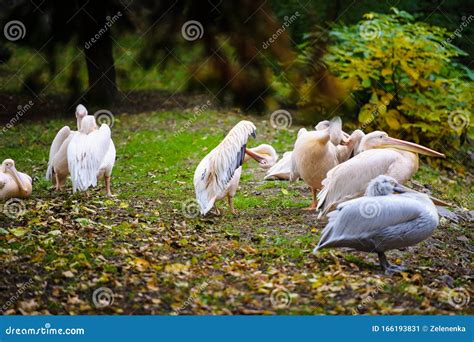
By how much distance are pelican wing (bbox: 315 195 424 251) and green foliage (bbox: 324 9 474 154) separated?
534 centimetres

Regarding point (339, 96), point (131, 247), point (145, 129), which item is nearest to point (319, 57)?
point (339, 96)

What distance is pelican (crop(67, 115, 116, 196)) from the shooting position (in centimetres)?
717

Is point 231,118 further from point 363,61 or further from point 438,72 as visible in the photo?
point 438,72

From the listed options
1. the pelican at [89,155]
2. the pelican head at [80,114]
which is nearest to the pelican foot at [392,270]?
the pelican at [89,155]

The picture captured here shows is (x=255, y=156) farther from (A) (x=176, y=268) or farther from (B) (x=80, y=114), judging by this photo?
(A) (x=176, y=268)

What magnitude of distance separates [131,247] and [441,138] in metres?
6.82

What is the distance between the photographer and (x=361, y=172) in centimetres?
632

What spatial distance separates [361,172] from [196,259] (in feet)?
5.68

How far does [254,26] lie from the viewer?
8.87ft

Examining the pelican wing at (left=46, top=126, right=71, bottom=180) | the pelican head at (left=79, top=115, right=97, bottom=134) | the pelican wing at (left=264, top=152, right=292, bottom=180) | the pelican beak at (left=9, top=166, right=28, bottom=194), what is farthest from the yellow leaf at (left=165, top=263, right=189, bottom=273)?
the pelican wing at (left=264, top=152, right=292, bottom=180)

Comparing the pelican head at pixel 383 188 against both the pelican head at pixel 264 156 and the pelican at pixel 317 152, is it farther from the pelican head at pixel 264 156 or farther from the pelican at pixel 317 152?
the pelican head at pixel 264 156

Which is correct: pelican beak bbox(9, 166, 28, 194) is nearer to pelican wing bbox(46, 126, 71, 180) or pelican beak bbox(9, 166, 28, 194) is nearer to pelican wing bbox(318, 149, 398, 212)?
pelican wing bbox(46, 126, 71, 180)

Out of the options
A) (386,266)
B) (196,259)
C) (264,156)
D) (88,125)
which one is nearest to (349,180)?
(386,266)

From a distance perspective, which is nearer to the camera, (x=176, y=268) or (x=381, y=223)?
(x=381, y=223)
